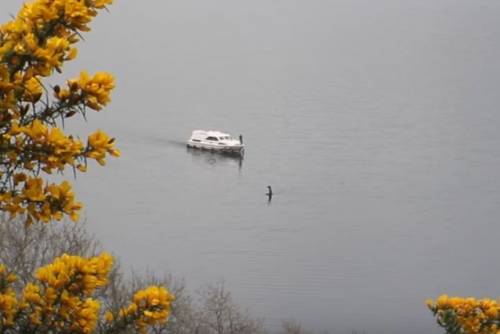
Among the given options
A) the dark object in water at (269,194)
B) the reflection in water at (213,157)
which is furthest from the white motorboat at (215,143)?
the dark object in water at (269,194)

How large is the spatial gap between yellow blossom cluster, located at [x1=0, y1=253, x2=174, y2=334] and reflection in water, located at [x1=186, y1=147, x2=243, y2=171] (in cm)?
6989

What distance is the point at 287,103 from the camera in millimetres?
98875

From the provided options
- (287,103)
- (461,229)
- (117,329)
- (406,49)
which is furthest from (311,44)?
(117,329)

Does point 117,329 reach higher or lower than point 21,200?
lower

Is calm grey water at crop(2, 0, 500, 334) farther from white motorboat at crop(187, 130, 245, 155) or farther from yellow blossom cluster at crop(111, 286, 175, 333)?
yellow blossom cluster at crop(111, 286, 175, 333)

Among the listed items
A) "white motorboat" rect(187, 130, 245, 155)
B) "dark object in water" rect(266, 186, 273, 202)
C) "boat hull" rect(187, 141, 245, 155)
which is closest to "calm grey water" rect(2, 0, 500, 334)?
"dark object in water" rect(266, 186, 273, 202)

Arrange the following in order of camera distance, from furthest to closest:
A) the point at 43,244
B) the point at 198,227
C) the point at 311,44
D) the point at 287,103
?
the point at 311,44 < the point at 287,103 < the point at 198,227 < the point at 43,244

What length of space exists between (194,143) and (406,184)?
17144 mm

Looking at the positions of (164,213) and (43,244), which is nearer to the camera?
(43,244)

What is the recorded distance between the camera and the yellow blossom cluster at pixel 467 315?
4910 mm

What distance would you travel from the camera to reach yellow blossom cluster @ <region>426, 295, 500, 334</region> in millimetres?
4910

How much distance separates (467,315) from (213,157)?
71.3 metres

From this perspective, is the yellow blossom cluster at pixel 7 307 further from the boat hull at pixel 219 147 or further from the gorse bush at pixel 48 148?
the boat hull at pixel 219 147

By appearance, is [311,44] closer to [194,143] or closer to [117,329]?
[194,143]
